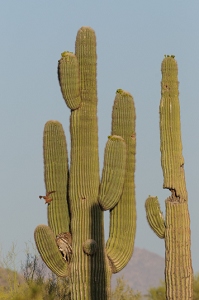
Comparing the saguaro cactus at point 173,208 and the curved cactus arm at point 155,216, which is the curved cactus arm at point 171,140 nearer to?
the saguaro cactus at point 173,208

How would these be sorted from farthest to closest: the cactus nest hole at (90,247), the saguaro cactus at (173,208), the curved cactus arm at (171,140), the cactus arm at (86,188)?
the cactus arm at (86,188)
the cactus nest hole at (90,247)
the curved cactus arm at (171,140)
the saguaro cactus at (173,208)

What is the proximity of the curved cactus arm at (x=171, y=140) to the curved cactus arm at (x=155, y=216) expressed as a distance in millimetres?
306

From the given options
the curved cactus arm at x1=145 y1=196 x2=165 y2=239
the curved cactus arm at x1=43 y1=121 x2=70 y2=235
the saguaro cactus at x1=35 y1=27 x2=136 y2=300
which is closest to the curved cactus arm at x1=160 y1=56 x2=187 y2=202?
the curved cactus arm at x1=145 y1=196 x2=165 y2=239

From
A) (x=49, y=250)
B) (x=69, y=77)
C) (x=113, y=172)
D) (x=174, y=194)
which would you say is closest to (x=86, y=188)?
(x=113, y=172)

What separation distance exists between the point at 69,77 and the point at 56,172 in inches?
66.5

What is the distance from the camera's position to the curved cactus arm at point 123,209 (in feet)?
43.6

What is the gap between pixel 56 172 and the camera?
1369 cm

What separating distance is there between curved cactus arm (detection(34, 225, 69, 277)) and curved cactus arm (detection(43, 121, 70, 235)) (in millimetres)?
455

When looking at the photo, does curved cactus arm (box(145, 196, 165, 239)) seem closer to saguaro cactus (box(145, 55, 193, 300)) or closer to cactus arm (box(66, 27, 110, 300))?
saguaro cactus (box(145, 55, 193, 300))

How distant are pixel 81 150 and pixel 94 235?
1.47 meters

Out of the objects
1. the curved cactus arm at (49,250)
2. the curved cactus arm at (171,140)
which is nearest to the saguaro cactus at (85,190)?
the curved cactus arm at (49,250)

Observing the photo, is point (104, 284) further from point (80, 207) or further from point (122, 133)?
point (122, 133)

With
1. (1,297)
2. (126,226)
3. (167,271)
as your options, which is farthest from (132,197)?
(1,297)

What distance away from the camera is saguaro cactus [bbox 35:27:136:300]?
13.0 meters
